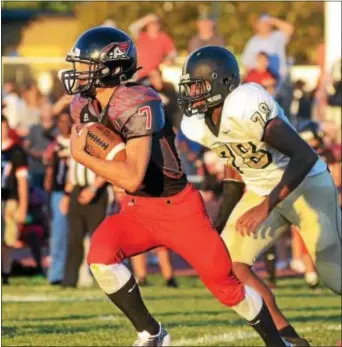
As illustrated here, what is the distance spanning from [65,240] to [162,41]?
337 cm

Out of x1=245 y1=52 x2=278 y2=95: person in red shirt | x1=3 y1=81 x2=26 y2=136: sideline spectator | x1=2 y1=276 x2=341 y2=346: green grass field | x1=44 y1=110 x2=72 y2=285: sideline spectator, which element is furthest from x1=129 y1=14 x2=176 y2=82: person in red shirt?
x1=2 y1=276 x2=341 y2=346: green grass field

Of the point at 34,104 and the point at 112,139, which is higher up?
the point at 112,139

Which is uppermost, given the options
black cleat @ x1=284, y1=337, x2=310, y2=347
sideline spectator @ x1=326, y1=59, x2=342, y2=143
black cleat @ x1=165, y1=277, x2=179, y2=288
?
sideline spectator @ x1=326, y1=59, x2=342, y2=143

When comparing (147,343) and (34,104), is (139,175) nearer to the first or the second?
(147,343)

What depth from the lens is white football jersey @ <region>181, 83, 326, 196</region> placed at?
20.8ft

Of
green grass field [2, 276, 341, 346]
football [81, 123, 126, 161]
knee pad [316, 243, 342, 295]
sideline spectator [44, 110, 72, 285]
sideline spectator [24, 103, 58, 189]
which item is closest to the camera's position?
football [81, 123, 126, 161]

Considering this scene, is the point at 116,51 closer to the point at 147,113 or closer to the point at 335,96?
the point at 147,113

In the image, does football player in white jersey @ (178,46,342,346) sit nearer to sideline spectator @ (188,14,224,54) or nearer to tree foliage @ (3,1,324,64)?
sideline spectator @ (188,14,224,54)

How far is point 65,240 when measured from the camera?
36.7 ft

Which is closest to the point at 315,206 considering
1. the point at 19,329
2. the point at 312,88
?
the point at 19,329

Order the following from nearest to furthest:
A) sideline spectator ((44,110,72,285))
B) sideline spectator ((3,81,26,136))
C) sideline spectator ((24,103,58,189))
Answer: sideline spectator ((44,110,72,285))
sideline spectator ((24,103,58,189))
sideline spectator ((3,81,26,136))

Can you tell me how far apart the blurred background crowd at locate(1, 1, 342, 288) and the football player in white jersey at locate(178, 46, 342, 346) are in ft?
5.15

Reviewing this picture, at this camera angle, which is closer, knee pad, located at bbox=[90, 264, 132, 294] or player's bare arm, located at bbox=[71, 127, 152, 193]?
player's bare arm, located at bbox=[71, 127, 152, 193]

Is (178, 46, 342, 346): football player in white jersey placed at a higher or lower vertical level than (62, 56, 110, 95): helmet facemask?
lower
